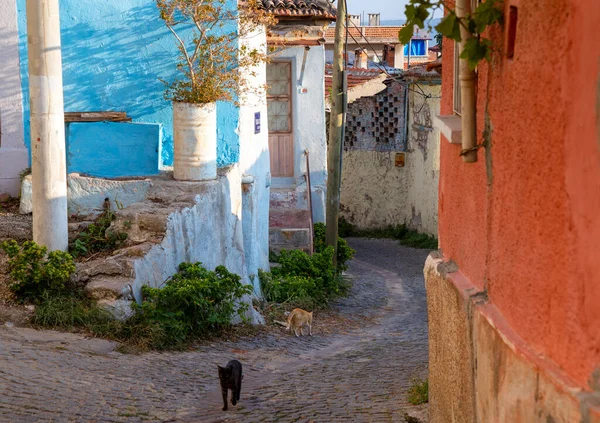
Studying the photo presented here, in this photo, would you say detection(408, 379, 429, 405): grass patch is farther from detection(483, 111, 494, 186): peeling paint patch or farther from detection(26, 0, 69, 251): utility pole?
detection(26, 0, 69, 251): utility pole

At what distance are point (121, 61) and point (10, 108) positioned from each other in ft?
5.52

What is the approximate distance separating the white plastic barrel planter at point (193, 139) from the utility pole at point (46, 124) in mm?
2168

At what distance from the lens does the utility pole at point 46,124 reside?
9336 mm

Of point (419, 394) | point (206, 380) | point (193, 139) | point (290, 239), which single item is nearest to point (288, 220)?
point (290, 239)

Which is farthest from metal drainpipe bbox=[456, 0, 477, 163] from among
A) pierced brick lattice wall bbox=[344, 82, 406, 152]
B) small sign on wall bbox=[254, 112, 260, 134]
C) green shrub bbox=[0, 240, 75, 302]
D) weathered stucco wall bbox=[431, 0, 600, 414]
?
pierced brick lattice wall bbox=[344, 82, 406, 152]

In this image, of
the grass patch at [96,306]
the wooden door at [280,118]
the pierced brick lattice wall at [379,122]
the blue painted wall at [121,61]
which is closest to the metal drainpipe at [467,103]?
the grass patch at [96,306]

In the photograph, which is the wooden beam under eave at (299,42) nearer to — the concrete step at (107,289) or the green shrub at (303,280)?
the green shrub at (303,280)

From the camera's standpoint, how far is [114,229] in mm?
10383

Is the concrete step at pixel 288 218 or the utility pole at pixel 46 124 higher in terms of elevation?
the utility pole at pixel 46 124

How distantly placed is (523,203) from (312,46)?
14.3m

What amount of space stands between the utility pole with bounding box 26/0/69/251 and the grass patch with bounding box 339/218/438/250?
13.5 m

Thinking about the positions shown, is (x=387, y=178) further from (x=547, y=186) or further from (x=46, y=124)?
(x=547, y=186)

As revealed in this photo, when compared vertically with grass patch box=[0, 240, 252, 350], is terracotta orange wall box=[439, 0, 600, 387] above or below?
above

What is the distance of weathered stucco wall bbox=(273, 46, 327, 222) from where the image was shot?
1844cm
